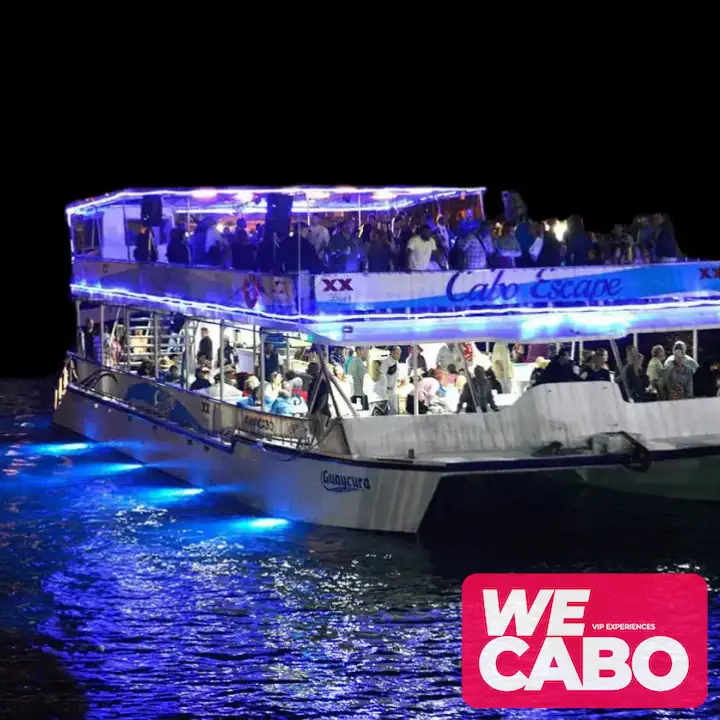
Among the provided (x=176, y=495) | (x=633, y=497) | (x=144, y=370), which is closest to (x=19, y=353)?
(x=144, y=370)

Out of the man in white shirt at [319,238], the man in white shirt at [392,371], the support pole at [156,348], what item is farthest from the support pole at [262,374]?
the support pole at [156,348]

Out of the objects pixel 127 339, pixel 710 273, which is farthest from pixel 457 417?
pixel 127 339

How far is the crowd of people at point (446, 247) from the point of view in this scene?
23.4 m

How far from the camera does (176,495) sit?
26328 millimetres

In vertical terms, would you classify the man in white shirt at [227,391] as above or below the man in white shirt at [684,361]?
below

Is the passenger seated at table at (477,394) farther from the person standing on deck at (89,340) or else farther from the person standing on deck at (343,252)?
the person standing on deck at (89,340)

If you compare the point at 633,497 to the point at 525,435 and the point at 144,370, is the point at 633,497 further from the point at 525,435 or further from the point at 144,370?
the point at 144,370

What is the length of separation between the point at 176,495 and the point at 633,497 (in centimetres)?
649

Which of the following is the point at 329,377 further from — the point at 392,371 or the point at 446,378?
the point at 446,378

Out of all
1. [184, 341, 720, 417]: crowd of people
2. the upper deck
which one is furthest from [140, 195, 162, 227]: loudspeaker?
[184, 341, 720, 417]: crowd of people

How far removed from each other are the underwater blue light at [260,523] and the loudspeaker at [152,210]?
725 cm

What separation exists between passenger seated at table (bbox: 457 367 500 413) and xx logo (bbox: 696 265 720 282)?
3.06m

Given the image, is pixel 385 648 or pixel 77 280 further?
pixel 77 280

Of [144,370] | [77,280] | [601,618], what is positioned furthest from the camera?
[77,280]
